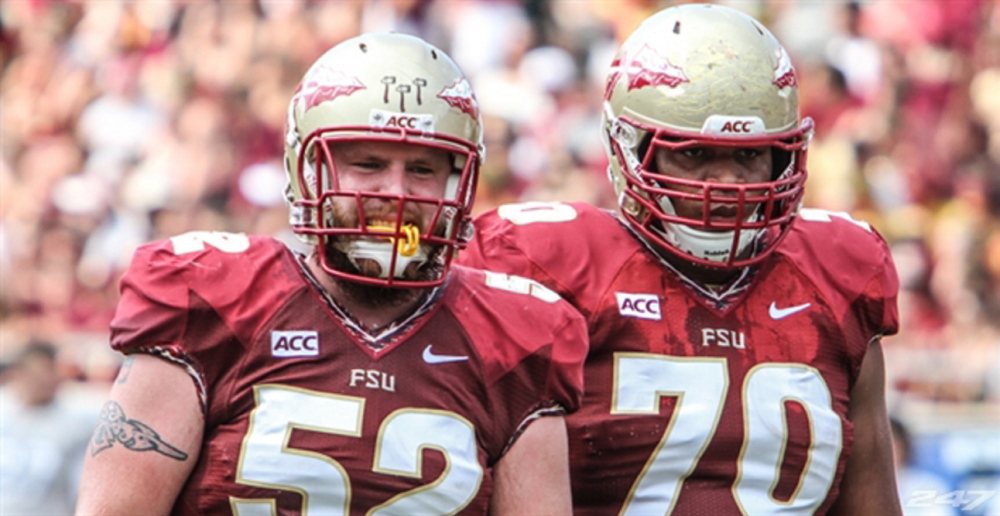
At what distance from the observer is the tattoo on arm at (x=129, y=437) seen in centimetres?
264

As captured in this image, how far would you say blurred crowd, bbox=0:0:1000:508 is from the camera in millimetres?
7754

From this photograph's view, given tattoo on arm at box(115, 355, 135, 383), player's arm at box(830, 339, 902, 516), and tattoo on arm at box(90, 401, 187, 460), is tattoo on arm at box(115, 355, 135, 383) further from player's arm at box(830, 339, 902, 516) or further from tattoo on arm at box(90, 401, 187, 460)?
player's arm at box(830, 339, 902, 516)

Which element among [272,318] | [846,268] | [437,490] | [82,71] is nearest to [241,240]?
[272,318]

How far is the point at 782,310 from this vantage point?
131 inches

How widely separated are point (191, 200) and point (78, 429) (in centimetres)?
260

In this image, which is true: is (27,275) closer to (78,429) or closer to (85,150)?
(85,150)

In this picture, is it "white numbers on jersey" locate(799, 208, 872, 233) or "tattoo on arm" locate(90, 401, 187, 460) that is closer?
"tattoo on arm" locate(90, 401, 187, 460)

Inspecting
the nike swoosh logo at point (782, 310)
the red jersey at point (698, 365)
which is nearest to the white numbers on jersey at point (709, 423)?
the red jersey at point (698, 365)

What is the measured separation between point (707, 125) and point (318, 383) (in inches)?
38.8

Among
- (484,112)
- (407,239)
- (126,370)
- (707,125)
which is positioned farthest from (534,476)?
(484,112)

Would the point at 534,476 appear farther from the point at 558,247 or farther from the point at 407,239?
the point at 558,247

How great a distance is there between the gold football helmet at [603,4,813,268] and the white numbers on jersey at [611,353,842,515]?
23 cm

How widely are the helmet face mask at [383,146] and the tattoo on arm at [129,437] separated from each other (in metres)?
0.40

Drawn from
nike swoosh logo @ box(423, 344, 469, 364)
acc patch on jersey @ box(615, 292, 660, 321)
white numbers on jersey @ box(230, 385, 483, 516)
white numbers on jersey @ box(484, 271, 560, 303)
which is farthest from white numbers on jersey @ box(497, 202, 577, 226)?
white numbers on jersey @ box(230, 385, 483, 516)
